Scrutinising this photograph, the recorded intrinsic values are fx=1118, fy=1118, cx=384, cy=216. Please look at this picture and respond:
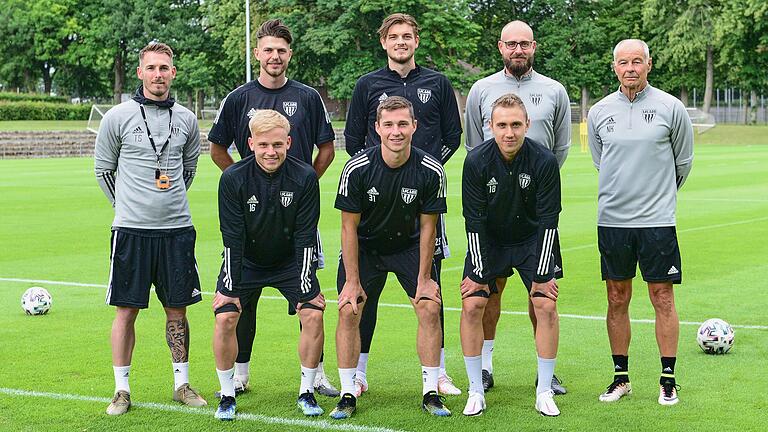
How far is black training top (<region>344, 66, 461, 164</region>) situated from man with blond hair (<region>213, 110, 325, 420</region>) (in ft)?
3.48

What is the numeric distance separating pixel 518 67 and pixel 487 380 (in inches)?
85.7

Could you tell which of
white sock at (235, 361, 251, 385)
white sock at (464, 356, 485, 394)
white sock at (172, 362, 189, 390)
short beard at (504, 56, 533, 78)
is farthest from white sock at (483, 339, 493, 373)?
white sock at (172, 362, 189, 390)

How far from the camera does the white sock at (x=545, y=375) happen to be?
692cm

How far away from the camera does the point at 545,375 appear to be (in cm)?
693

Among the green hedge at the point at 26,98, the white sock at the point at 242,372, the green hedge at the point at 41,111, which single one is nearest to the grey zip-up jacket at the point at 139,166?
the white sock at the point at 242,372

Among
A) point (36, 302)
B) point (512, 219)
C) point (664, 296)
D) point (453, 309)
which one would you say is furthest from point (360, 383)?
point (36, 302)

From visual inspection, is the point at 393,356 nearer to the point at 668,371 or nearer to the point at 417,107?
the point at 417,107

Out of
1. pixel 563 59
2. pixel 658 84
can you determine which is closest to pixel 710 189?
pixel 563 59

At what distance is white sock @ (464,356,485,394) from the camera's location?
697 centimetres

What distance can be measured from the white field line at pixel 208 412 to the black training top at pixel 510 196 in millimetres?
1279

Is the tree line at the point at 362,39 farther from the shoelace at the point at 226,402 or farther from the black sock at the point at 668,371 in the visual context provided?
the shoelace at the point at 226,402

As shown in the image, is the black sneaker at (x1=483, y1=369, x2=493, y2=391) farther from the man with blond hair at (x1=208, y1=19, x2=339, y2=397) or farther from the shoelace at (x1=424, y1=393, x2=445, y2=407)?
the man with blond hair at (x1=208, y1=19, x2=339, y2=397)

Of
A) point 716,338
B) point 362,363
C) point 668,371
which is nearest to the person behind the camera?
point 668,371

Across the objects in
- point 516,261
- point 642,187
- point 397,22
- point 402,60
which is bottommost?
point 516,261
